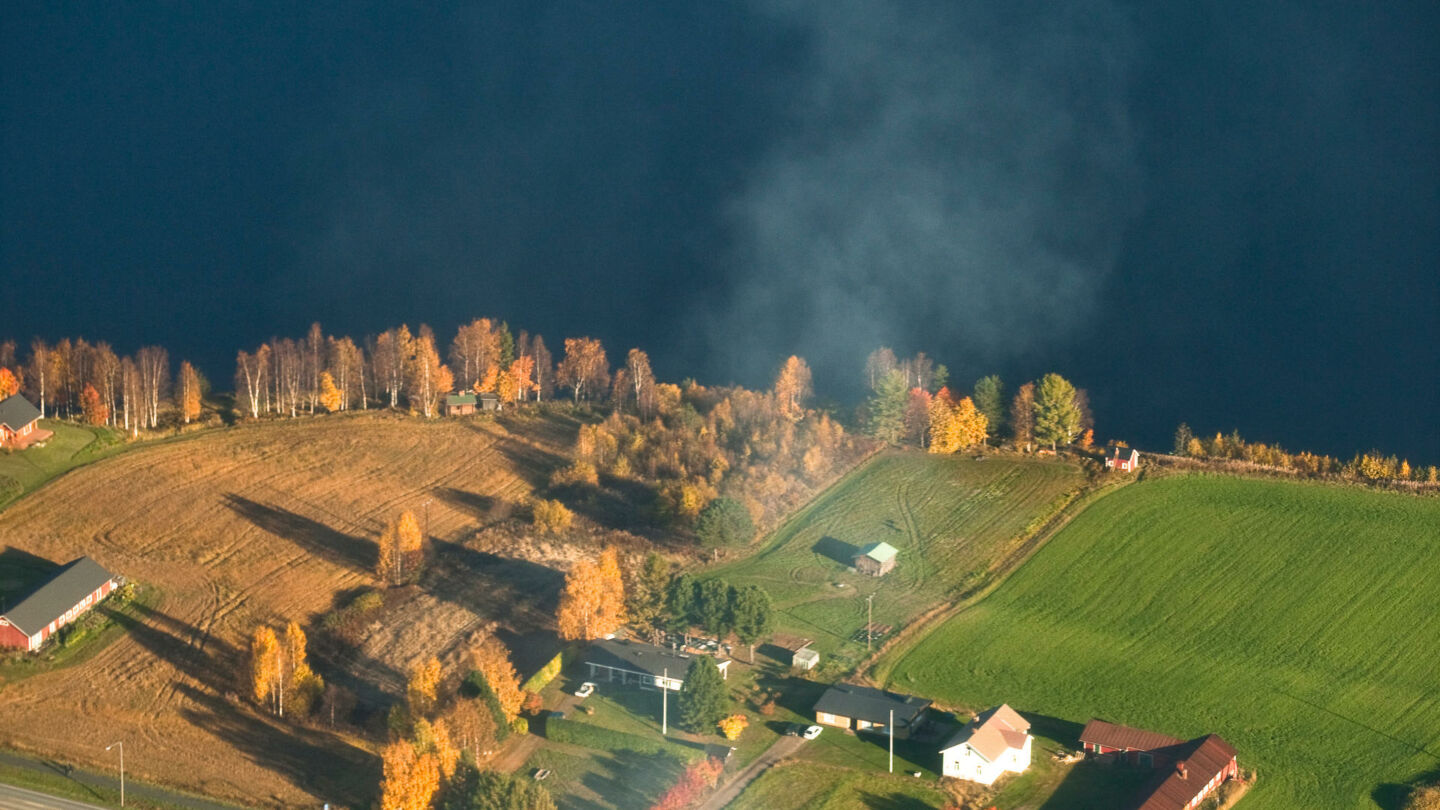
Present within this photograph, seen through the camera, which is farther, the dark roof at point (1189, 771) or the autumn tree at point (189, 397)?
the autumn tree at point (189, 397)

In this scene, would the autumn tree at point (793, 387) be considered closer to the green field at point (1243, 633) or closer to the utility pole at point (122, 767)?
the green field at point (1243, 633)

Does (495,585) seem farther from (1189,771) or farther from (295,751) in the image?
(1189,771)

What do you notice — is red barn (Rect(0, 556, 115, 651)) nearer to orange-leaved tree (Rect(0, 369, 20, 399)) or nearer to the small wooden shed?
orange-leaved tree (Rect(0, 369, 20, 399))

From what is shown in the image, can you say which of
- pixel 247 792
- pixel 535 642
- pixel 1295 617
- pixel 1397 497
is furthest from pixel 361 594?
pixel 1397 497

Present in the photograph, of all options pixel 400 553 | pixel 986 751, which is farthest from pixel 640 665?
pixel 400 553

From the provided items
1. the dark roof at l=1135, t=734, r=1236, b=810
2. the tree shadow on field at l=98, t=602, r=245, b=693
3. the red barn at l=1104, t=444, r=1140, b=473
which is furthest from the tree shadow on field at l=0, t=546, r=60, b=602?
the red barn at l=1104, t=444, r=1140, b=473

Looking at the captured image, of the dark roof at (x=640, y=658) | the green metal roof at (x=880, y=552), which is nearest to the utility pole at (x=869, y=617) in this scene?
the green metal roof at (x=880, y=552)
